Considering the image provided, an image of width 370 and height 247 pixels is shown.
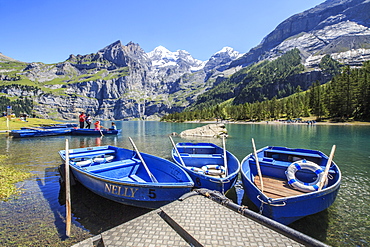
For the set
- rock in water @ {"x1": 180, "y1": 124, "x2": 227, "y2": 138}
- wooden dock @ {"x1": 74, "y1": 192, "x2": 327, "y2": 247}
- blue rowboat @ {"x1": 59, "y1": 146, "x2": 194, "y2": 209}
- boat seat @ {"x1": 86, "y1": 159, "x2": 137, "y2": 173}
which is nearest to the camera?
wooden dock @ {"x1": 74, "y1": 192, "x2": 327, "y2": 247}

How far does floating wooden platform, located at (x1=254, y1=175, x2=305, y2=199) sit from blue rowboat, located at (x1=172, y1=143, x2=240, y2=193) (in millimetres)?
1712

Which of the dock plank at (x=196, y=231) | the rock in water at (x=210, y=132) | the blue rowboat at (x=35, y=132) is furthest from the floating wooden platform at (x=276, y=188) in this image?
the blue rowboat at (x=35, y=132)

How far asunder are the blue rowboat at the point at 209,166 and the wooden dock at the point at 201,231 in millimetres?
2137

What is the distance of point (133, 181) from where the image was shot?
9219 mm

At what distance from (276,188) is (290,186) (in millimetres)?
813

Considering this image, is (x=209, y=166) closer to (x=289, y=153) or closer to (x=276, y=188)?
(x=276, y=188)

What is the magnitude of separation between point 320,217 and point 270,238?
5473mm

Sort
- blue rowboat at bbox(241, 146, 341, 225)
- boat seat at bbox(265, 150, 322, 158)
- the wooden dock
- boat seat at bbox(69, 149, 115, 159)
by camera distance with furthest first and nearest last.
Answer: boat seat at bbox(69, 149, 115, 159), boat seat at bbox(265, 150, 322, 158), blue rowboat at bbox(241, 146, 341, 225), the wooden dock

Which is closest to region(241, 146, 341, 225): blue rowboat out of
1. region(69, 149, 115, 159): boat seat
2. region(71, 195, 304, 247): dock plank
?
region(71, 195, 304, 247): dock plank

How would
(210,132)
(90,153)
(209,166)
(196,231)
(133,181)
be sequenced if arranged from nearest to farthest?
(196,231), (133,181), (209,166), (90,153), (210,132)

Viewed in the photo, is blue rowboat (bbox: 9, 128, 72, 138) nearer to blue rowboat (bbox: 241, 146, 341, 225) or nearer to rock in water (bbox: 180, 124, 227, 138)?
rock in water (bbox: 180, 124, 227, 138)

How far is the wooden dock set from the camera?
4.95 meters

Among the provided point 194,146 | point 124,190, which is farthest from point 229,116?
point 124,190

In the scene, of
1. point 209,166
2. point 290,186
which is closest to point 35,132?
point 209,166
